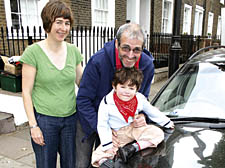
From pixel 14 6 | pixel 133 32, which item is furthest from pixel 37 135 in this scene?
pixel 14 6

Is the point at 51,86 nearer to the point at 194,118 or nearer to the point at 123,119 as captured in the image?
the point at 123,119

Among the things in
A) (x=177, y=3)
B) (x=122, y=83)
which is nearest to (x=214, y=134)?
(x=122, y=83)

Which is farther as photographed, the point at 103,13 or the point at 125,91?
the point at 103,13

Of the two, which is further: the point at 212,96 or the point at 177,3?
the point at 177,3

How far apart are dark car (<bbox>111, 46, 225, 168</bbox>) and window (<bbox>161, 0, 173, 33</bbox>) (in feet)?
38.2

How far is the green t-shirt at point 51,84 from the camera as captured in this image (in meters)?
1.92

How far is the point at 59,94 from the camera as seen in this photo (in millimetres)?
2023

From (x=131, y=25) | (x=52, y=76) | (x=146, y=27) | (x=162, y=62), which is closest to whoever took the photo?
(x=131, y=25)

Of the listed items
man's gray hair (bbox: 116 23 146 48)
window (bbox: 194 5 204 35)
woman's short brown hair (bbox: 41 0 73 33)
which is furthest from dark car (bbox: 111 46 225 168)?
window (bbox: 194 5 204 35)

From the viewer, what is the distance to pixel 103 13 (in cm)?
967

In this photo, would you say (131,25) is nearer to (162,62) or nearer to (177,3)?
(177,3)

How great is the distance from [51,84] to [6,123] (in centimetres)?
247

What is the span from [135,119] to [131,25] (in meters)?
0.71

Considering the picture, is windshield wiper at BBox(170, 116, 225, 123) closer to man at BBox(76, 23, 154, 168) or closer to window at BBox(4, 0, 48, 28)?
man at BBox(76, 23, 154, 168)
